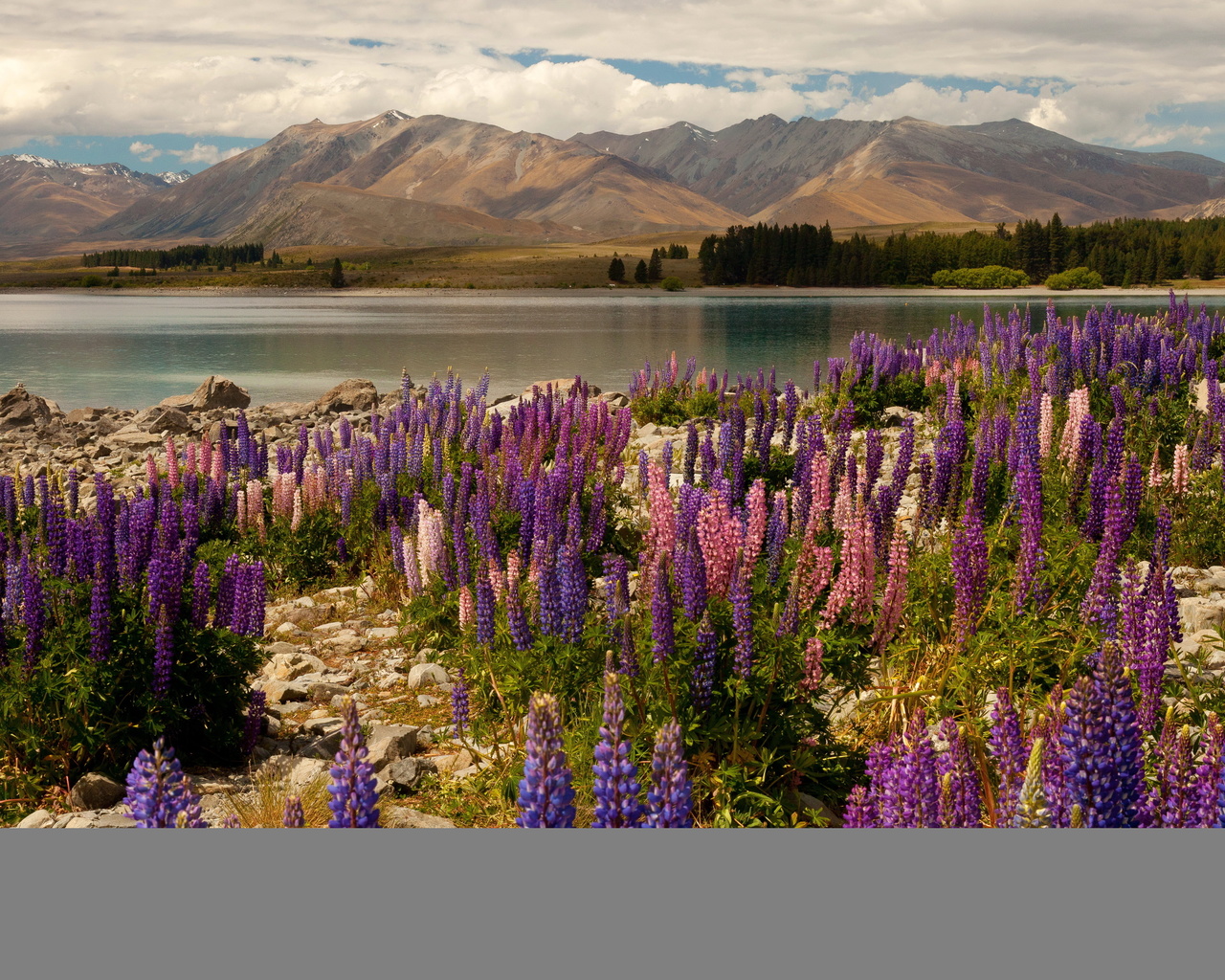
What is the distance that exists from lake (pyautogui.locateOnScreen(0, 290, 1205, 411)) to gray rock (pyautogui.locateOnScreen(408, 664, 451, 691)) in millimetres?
28901

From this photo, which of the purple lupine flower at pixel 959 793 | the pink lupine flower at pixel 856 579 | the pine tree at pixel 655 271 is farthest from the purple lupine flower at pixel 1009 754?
the pine tree at pixel 655 271

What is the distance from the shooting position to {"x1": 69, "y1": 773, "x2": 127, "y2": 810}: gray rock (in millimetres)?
5746

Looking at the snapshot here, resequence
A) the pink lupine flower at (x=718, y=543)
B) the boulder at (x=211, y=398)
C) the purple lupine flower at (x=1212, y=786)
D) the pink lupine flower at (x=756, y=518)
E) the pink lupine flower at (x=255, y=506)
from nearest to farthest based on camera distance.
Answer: the purple lupine flower at (x=1212, y=786) < the pink lupine flower at (x=718, y=543) < the pink lupine flower at (x=756, y=518) < the pink lupine flower at (x=255, y=506) < the boulder at (x=211, y=398)

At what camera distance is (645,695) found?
5.49 m

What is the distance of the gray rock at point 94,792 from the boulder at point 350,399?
88.1 feet

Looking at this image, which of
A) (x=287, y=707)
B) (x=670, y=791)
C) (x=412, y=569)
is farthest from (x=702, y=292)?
(x=670, y=791)

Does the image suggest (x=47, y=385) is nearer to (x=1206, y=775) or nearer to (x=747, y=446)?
(x=747, y=446)

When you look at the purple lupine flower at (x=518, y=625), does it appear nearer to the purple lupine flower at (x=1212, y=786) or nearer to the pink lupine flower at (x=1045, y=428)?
the purple lupine flower at (x=1212, y=786)

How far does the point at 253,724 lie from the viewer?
21.8 feet

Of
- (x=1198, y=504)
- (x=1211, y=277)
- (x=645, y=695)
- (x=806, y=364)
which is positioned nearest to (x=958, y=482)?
(x=1198, y=504)

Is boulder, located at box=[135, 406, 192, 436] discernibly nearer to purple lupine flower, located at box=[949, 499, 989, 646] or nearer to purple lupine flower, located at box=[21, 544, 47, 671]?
purple lupine flower, located at box=[21, 544, 47, 671]

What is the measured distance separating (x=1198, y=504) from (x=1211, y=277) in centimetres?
17826

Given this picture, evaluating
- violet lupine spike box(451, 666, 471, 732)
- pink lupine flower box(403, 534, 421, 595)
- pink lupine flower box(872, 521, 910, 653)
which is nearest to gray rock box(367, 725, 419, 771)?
violet lupine spike box(451, 666, 471, 732)

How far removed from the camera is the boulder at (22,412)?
28562mm
